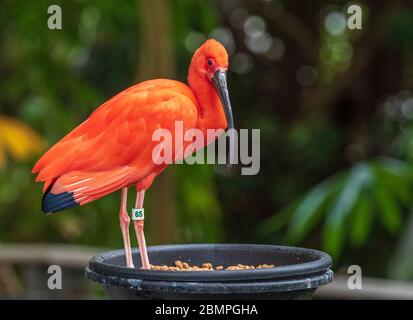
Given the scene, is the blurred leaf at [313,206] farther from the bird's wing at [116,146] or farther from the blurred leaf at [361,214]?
the bird's wing at [116,146]

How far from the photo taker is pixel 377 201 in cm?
244

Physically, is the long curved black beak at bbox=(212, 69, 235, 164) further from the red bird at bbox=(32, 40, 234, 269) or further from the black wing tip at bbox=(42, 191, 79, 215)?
the black wing tip at bbox=(42, 191, 79, 215)

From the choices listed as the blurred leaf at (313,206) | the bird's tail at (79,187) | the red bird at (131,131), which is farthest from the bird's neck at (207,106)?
the blurred leaf at (313,206)

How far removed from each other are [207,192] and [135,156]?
1.87 metres

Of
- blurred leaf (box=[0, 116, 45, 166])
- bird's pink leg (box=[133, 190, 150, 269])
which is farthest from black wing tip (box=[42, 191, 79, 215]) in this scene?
blurred leaf (box=[0, 116, 45, 166])

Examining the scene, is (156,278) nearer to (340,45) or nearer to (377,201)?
(377,201)

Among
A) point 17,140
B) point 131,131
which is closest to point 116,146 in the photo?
point 131,131

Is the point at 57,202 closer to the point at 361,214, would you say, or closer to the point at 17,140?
the point at 361,214

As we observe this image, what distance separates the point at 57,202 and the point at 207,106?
8.0 inches

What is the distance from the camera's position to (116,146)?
898 millimetres

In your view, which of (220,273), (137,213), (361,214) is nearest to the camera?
(220,273)

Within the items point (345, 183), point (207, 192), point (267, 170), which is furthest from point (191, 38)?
point (267, 170)

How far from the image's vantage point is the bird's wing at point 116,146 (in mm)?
880

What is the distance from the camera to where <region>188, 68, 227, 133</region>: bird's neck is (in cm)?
92
